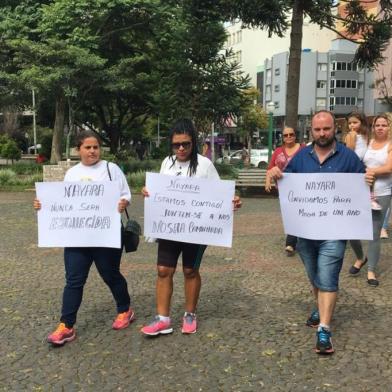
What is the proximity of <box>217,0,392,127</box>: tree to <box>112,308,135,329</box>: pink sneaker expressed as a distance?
9.77 m

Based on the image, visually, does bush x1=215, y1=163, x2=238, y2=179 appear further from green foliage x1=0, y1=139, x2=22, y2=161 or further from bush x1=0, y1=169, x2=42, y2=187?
green foliage x1=0, y1=139, x2=22, y2=161

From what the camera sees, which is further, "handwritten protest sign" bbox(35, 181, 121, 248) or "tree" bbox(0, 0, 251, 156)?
"tree" bbox(0, 0, 251, 156)

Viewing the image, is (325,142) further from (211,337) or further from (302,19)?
(302,19)

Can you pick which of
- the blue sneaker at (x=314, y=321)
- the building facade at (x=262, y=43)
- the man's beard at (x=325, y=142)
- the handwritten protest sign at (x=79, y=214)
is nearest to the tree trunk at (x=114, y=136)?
the handwritten protest sign at (x=79, y=214)

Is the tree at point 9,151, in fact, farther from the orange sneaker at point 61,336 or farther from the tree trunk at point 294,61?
the orange sneaker at point 61,336

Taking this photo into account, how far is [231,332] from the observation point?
15.0 ft

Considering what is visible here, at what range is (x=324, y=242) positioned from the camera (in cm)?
422

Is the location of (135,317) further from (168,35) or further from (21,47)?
(168,35)

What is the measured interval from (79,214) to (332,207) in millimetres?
1996

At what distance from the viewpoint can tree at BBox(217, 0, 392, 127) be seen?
44.5 ft

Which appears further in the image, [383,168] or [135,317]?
[383,168]

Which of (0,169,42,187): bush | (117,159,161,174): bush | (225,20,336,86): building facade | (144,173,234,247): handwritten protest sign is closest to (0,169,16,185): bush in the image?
(0,169,42,187): bush

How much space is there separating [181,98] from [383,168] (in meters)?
14.6

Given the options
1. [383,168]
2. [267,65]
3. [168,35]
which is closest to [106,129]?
[168,35]
